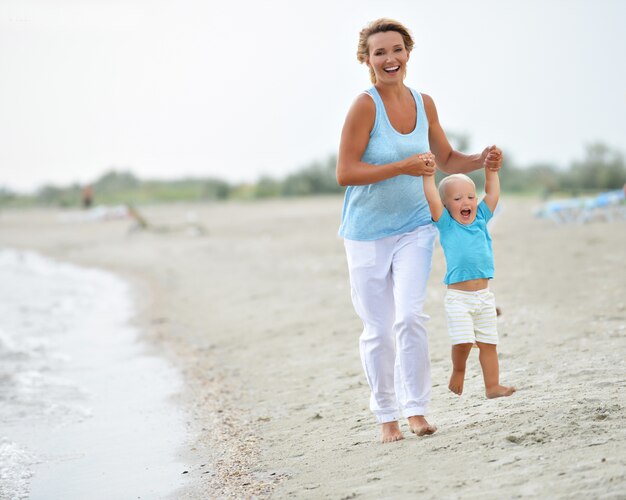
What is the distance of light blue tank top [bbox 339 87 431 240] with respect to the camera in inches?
192

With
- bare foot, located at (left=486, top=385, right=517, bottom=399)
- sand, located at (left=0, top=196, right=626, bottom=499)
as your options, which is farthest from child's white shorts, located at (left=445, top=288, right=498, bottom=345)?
sand, located at (left=0, top=196, right=626, bottom=499)

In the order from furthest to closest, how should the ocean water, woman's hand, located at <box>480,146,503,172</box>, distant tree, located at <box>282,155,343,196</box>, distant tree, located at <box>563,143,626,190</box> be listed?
distant tree, located at <box>282,155,343,196</box>
distant tree, located at <box>563,143,626,190</box>
the ocean water
woman's hand, located at <box>480,146,503,172</box>

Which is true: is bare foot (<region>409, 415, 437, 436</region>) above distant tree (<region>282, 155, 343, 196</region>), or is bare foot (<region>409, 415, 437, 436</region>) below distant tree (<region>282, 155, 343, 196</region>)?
below

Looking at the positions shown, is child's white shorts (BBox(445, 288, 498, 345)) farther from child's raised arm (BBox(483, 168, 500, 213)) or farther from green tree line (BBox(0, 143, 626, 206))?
green tree line (BBox(0, 143, 626, 206))

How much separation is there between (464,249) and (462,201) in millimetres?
245

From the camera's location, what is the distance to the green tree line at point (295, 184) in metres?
33.1

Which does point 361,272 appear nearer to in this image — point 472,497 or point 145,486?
point 472,497

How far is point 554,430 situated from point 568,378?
135 cm

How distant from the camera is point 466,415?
5.47 meters

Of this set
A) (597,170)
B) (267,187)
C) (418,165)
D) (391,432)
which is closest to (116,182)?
(267,187)

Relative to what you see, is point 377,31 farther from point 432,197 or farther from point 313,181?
point 313,181

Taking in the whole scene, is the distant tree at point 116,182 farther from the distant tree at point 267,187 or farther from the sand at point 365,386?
the sand at point 365,386

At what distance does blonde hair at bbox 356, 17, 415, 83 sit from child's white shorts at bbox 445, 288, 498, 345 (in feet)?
3.97

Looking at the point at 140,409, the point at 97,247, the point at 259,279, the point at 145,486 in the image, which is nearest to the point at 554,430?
the point at 145,486
